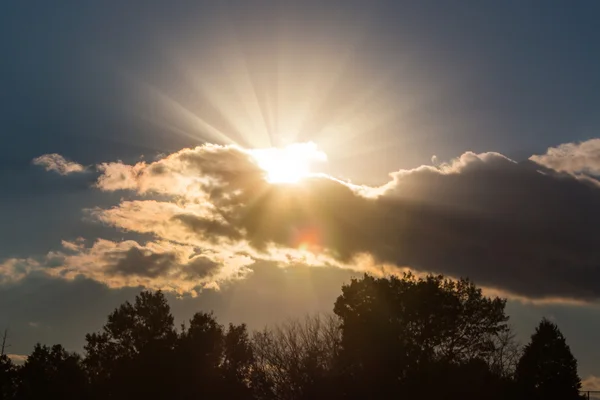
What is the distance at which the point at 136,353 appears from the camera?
2928 inches

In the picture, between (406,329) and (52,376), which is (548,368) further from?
(52,376)

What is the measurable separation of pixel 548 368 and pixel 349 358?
21.9m

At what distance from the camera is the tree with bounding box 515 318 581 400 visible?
59.3m

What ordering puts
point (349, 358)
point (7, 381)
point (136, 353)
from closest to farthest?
point (349, 358) < point (136, 353) < point (7, 381)

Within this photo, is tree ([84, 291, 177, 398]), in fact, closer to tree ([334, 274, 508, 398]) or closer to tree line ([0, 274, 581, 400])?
tree line ([0, 274, 581, 400])

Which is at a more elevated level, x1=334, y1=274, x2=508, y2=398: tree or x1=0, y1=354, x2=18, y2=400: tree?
x1=334, y1=274, x2=508, y2=398: tree

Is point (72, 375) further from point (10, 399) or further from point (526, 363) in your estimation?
point (526, 363)

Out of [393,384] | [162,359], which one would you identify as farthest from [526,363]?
[162,359]

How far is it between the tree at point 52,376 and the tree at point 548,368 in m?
49.2

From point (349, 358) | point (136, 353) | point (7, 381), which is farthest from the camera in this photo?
point (7, 381)

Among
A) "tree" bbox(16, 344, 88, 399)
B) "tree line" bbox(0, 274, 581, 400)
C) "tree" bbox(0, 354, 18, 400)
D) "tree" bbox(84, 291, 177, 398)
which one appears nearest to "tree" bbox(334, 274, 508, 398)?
"tree line" bbox(0, 274, 581, 400)

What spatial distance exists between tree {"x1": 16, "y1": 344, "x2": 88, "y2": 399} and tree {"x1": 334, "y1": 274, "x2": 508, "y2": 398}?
118 ft

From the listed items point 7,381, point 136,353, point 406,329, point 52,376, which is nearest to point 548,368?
point 406,329

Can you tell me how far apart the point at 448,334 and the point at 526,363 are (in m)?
9.22
